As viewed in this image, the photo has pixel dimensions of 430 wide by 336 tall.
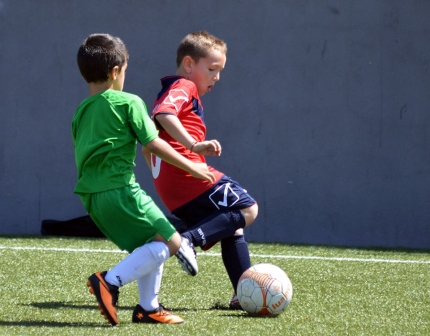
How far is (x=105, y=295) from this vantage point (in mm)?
3283

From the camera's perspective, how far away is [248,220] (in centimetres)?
405

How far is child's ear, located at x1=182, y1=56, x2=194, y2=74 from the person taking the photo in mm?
4277

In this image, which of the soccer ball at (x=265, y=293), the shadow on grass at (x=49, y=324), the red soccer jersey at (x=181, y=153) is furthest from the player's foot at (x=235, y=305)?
the shadow on grass at (x=49, y=324)

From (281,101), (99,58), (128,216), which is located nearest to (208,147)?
(128,216)

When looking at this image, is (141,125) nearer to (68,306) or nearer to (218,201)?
(218,201)

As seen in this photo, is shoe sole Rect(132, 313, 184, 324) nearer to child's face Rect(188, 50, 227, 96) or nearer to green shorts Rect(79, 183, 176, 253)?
green shorts Rect(79, 183, 176, 253)

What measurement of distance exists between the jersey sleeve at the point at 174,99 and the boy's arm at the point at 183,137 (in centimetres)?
5

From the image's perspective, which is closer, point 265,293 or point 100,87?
point 100,87

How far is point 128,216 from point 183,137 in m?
0.53

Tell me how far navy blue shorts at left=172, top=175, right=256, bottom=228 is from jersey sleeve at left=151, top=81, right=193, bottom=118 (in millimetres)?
419

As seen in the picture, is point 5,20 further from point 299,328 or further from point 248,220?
point 299,328

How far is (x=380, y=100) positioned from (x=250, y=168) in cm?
143

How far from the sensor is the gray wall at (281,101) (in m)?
8.20

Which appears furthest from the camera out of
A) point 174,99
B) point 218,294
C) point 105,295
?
point 218,294
